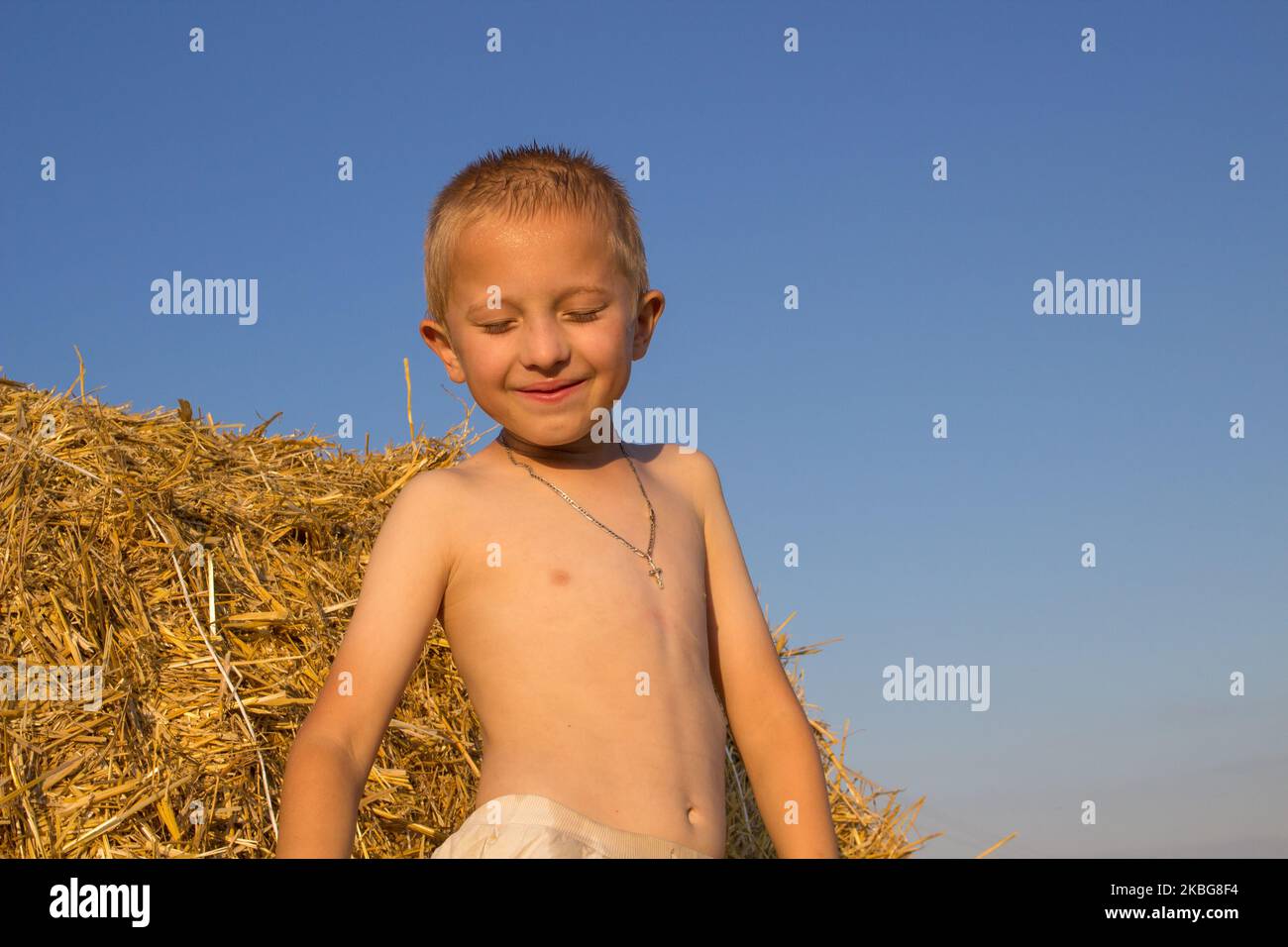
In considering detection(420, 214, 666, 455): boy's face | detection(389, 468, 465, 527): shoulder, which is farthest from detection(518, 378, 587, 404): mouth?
detection(389, 468, 465, 527): shoulder

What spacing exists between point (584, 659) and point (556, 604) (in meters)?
0.14

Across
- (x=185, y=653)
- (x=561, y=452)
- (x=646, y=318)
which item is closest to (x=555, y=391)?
(x=561, y=452)

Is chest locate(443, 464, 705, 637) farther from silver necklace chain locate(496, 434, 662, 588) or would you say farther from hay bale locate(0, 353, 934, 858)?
hay bale locate(0, 353, 934, 858)

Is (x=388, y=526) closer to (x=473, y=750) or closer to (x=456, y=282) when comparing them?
(x=456, y=282)

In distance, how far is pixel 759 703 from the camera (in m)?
3.16

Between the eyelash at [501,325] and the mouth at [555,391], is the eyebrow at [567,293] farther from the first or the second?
the mouth at [555,391]

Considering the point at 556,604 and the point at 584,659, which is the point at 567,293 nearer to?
the point at 556,604

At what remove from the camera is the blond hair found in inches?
116

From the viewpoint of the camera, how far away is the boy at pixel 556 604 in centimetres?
262

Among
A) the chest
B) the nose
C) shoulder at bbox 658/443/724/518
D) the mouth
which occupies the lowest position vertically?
the chest
